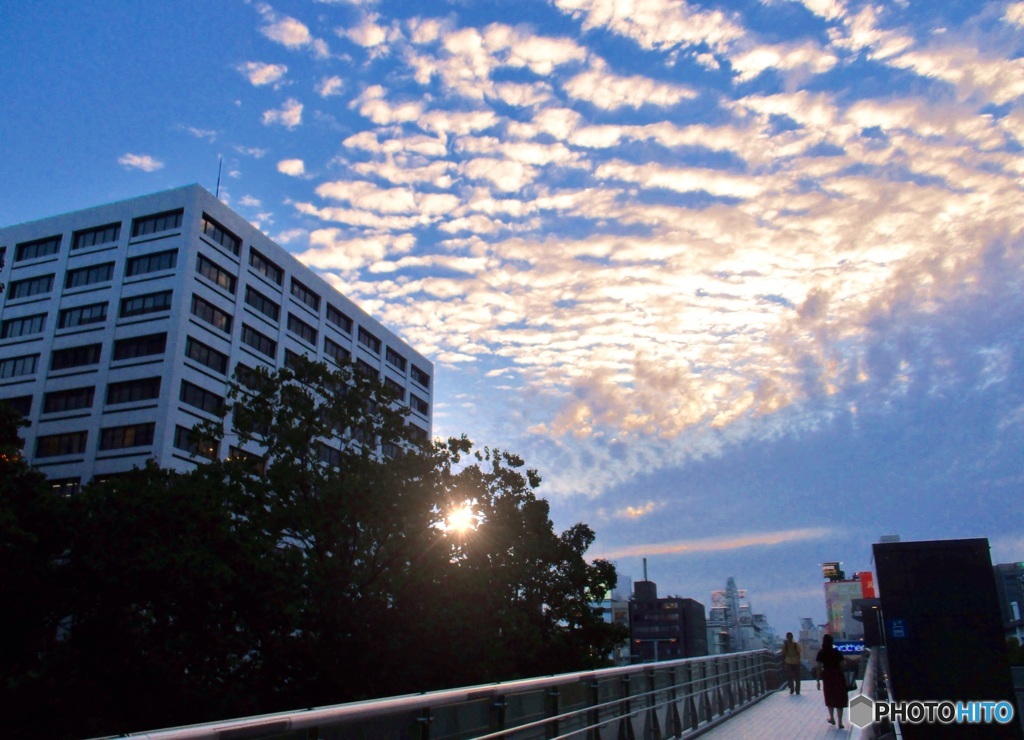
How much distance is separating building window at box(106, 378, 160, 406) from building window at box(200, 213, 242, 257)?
1104 centimetres

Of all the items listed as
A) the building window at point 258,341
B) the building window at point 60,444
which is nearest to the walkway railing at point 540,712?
the building window at point 60,444

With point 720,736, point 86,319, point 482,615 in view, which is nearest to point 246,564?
point 482,615

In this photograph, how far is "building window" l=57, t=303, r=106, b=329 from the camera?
184 feet

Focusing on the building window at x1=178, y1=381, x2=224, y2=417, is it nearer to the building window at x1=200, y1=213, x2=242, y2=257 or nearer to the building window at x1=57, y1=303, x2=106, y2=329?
the building window at x1=57, y1=303, x2=106, y2=329

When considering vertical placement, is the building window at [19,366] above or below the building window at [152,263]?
below

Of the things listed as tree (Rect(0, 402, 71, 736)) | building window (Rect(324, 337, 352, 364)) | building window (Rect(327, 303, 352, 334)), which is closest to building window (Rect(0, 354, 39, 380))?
building window (Rect(324, 337, 352, 364))

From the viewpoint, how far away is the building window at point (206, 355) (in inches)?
2131

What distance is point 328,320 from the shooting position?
71.4m

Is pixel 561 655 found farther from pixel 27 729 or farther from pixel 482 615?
pixel 27 729

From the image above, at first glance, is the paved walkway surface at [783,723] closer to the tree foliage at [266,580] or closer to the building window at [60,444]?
the tree foliage at [266,580]

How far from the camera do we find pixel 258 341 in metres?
61.3

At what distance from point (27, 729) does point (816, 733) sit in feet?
57.7

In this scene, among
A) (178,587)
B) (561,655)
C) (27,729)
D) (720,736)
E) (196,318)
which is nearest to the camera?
(720,736)

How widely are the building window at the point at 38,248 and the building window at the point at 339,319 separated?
21.0 metres
